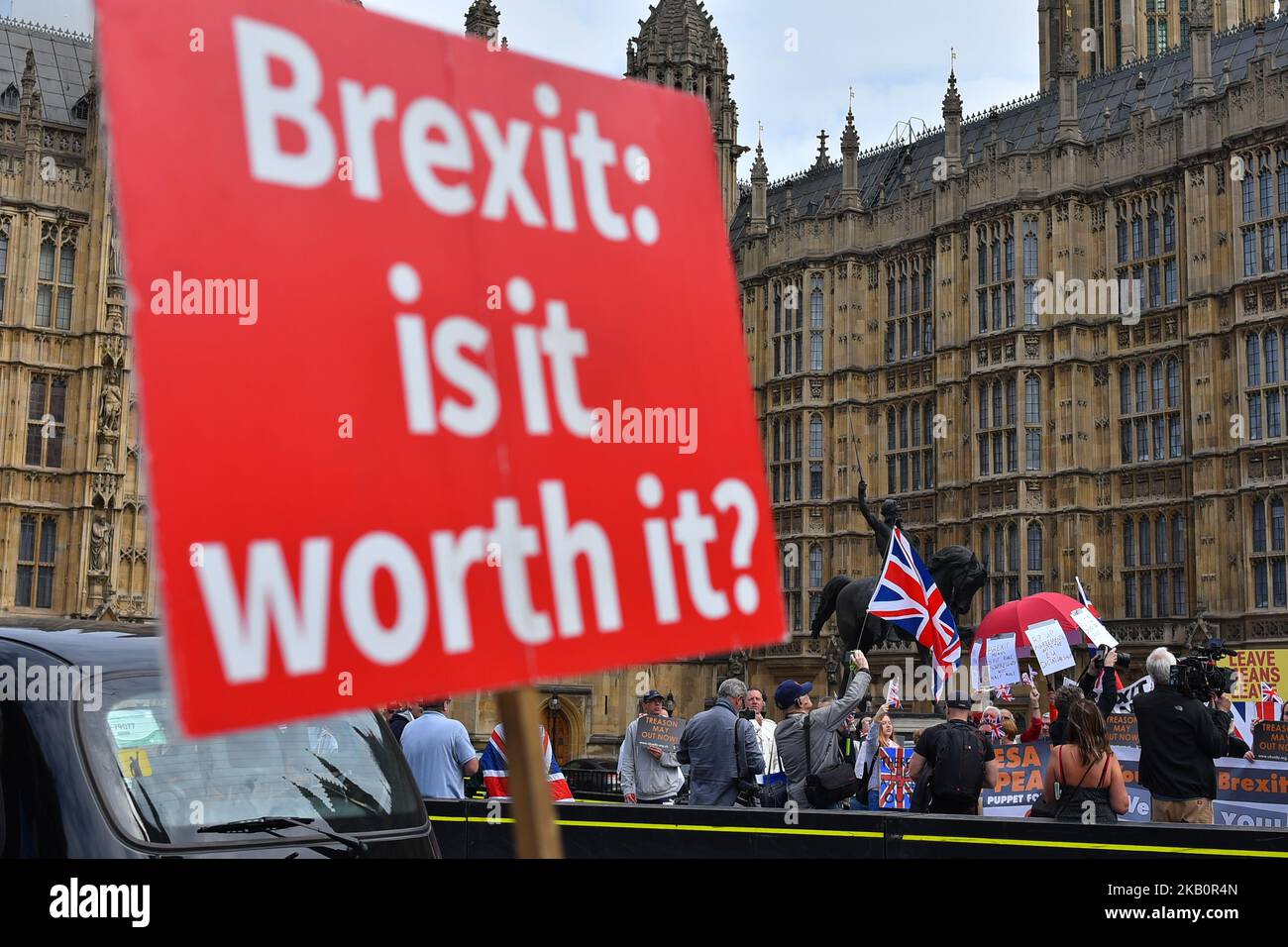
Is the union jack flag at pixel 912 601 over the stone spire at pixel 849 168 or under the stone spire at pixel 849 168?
under

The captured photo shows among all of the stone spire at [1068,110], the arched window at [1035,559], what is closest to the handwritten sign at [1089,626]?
the arched window at [1035,559]

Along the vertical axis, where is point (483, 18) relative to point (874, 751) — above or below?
above

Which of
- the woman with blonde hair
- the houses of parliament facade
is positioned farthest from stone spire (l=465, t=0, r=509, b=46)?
the woman with blonde hair

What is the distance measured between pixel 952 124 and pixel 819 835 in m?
29.7

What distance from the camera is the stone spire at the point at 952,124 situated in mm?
34062

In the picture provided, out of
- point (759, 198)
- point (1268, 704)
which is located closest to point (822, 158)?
point (759, 198)

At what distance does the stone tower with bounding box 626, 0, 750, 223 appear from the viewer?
39469mm

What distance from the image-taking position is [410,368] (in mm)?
2410

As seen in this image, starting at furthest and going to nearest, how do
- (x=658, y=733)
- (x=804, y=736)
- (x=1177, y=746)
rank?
(x=658, y=733)
(x=804, y=736)
(x=1177, y=746)

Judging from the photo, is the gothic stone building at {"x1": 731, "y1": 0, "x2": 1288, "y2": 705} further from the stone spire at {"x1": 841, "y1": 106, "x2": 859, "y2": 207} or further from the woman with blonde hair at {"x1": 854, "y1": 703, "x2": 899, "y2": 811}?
the woman with blonde hair at {"x1": 854, "y1": 703, "x2": 899, "y2": 811}

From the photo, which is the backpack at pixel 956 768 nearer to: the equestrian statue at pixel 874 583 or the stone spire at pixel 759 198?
the equestrian statue at pixel 874 583

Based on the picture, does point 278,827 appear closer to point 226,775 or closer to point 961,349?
point 226,775

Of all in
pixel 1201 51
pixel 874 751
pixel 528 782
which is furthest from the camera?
pixel 1201 51
